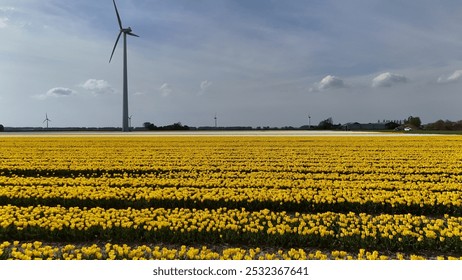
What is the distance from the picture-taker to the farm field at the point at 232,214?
679cm

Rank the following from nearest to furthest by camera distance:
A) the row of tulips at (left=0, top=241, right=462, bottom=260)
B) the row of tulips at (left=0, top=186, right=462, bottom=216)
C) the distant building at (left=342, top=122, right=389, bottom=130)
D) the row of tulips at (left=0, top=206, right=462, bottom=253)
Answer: the row of tulips at (left=0, top=241, right=462, bottom=260) < the row of tulips at (left=0, top=206, right=462, bottom=253) < the row of tulips at (left=0, top=186, right=462, bottom=216) < the distant building at (left=342, top=122, right=389, bottom=130)

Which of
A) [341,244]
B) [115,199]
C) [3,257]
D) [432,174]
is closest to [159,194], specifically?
[115,199]

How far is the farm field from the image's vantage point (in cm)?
679

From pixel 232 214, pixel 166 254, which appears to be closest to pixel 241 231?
pixel 232 214

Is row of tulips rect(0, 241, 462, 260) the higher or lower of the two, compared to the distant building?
lower

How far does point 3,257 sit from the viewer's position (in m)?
6.27

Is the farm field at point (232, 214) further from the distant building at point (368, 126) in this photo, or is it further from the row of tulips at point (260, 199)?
the distant building at point (368, 126)

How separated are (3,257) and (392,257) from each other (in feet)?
22.1

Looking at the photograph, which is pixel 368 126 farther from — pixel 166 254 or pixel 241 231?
pixel 166 254

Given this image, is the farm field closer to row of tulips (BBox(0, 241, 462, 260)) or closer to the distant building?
row of tulips (BBox(0, 241, 462, 260))

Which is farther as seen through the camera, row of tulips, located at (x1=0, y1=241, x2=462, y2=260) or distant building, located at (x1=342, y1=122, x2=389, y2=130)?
distant building, located at (x1=342, y1=122, x2=389, y2=130)

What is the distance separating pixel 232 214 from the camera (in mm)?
8258

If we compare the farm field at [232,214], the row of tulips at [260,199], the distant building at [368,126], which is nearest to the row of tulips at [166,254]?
the farm field at [232,214]

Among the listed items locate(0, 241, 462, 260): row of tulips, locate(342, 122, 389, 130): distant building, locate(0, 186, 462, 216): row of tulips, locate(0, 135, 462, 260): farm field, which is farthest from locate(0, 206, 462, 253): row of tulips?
locate(342, 122, 389, 130): distant building
